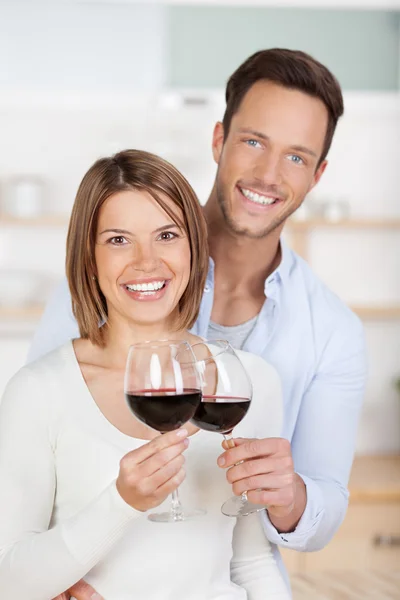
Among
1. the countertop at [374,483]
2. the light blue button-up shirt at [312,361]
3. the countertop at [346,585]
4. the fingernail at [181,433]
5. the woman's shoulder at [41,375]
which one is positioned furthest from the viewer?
the countertop at [374,483]

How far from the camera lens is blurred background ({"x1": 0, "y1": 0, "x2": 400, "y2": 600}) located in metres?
4.35

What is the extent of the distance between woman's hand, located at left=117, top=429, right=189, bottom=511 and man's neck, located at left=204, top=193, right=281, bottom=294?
0.85m

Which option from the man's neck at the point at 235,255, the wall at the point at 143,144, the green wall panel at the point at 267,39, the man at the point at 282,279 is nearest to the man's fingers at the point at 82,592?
the man at the point at 282,279

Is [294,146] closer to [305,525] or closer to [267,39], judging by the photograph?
[305,525]

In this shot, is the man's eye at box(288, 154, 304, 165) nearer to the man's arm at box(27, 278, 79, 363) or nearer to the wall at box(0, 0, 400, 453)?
the man's arm at box(27, 278, 79, 363)

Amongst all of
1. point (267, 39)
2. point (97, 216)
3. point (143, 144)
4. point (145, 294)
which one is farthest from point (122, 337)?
point (267, 39)

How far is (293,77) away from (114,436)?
939 mm

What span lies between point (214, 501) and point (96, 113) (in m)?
3.18

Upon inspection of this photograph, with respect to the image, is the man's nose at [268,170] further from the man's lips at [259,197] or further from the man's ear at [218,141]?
the man's ear at [218,141]

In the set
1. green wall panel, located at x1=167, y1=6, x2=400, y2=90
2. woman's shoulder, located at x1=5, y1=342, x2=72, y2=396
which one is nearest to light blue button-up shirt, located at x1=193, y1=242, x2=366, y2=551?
woman's shoulder, located at x1=5, y1=342, x2=72, y2=396

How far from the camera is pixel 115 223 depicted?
1.59m

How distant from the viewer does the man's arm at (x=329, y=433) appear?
69.6 inches

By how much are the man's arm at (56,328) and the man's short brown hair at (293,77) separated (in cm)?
57

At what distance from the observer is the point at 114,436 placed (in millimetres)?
1547
